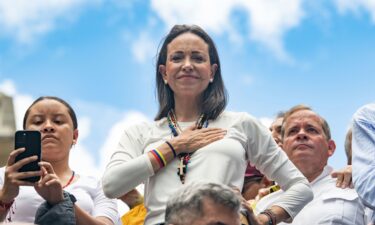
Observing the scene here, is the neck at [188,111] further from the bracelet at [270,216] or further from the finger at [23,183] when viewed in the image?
the finger at [23,183]

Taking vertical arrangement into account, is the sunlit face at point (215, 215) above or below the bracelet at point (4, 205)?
above

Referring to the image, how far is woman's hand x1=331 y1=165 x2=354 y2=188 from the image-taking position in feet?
21.8

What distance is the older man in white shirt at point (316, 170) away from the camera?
6855 mm

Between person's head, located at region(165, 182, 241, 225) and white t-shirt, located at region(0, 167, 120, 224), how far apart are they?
62.6 inches

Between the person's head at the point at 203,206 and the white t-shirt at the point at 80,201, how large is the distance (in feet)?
5.22

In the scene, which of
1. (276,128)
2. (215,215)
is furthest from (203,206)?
(276,128)

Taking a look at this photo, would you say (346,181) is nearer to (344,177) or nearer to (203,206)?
(344,177)

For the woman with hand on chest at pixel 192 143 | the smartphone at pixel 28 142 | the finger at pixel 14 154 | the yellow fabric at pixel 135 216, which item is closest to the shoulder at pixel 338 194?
the woman with hand on chest at pixel 192 143

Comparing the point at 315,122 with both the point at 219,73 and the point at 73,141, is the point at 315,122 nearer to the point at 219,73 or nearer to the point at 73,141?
the point at 219,73

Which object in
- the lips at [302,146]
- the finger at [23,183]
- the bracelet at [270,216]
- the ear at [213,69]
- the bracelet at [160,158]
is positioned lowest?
the bracelet at [270,216]

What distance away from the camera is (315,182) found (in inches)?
300

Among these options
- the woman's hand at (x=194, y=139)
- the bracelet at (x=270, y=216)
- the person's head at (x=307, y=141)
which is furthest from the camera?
the person's head at (x=307, y=141)

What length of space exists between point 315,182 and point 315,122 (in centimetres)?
58

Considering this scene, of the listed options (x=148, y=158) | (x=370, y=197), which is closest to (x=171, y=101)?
(x=148, y=158)
